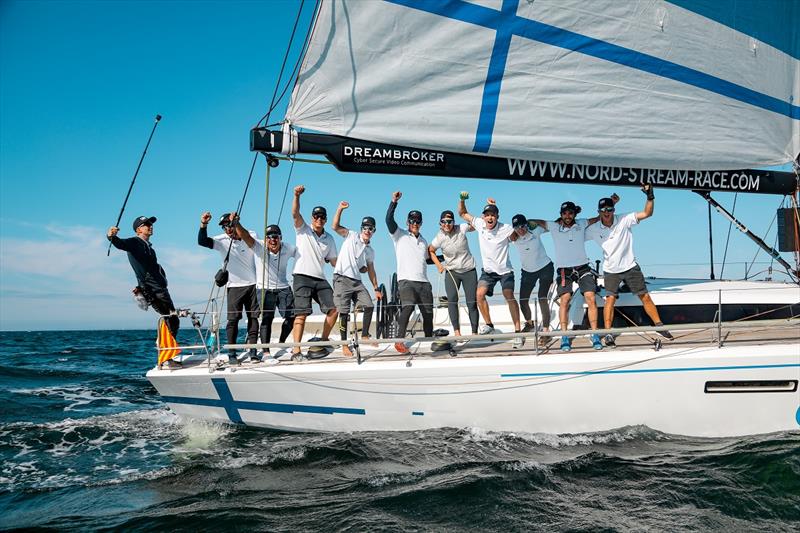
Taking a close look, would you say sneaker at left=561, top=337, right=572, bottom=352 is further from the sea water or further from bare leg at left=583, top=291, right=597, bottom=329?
the sea water

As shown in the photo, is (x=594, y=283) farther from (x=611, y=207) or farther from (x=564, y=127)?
(x=564, y=127)

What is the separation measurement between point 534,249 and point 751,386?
258 centimetres

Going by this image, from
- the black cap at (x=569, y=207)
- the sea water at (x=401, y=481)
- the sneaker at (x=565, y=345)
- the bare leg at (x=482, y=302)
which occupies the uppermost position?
the black cap at (x=569, y=207)

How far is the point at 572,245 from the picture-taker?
6.21 metres

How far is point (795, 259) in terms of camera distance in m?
6.68

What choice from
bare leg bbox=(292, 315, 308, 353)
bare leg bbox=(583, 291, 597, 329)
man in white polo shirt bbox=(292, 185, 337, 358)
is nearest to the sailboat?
bare leg bbox=(292, 315, 308, 353)

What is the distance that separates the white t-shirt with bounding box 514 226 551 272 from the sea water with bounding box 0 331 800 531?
2.09 metres

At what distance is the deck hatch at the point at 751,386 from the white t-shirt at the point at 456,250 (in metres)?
2.78

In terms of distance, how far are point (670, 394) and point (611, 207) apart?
7.05 ft

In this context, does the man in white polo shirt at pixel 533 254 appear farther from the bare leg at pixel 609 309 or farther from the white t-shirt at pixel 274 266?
the white t-shirt at pixel 274 266

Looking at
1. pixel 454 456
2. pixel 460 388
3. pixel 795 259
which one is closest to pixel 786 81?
pixel 795 259

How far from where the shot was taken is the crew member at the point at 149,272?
6.18 m

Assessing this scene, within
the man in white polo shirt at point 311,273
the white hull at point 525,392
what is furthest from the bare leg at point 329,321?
the white hull at point 525,392

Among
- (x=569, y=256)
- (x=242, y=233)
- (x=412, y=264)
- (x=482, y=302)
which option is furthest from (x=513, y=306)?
(x=242, y=233)
